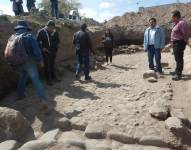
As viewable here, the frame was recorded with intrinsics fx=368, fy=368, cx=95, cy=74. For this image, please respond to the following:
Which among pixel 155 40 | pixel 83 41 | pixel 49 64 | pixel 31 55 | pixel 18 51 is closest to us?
A: pixel 18 51

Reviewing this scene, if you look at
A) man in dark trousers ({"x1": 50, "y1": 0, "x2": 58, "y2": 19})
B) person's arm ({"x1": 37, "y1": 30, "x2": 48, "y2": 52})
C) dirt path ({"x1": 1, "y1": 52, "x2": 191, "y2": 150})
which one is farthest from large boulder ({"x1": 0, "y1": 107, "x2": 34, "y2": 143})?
man in dark trousers ({"x1": 50, "y1": 0, "x2": 58, "y2": 19})

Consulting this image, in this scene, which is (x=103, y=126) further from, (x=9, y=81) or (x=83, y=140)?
(x=9, y=81)

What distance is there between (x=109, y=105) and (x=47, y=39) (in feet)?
9.66

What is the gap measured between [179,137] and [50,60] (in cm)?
504

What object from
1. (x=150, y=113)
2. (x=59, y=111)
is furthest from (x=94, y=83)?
(x=150, y=113)

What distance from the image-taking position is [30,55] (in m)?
7.66

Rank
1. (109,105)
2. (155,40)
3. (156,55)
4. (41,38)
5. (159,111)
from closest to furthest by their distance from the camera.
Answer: (159,111) → (109,105) → (41,38) → (155,40) → (156,55)

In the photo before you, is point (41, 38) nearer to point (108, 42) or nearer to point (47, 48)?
point (47, 48)

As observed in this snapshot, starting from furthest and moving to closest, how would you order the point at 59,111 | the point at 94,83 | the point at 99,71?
the point at 99,71 < the point at 94,83 < the point at 59,111

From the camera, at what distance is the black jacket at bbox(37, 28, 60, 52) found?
31.7 feet

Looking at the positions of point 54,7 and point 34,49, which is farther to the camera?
point 54,7

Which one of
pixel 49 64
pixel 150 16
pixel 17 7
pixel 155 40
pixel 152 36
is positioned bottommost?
→ pixel 49 64

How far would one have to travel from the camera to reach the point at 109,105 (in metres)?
7.79

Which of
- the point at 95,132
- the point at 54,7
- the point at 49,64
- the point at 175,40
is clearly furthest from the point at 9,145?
the point at 54,7
